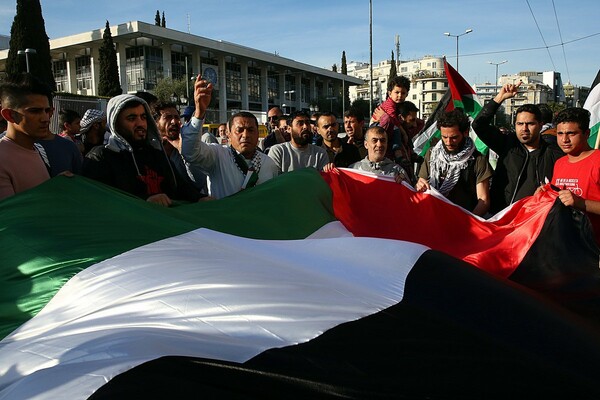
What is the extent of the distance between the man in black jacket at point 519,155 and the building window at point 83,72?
171ft

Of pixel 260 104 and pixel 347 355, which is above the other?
pixel 260 104

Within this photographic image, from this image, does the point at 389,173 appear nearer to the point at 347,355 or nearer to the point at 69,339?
the point at 347,355

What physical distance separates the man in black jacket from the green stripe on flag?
76.6 inches

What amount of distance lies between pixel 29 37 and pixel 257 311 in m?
37.2

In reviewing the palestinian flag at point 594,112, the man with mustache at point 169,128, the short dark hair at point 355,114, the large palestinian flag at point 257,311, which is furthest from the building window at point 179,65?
the large palestinian flag at point 257,311

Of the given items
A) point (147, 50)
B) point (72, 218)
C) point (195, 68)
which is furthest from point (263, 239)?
point (195, 68)

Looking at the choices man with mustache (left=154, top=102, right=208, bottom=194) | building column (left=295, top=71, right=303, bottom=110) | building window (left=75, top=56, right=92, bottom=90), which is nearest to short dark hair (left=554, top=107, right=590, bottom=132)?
man with mustache (left=154, top=102, right=208, bottom=194)

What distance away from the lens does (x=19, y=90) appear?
11.2 feet

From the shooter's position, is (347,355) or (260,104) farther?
(260,104)

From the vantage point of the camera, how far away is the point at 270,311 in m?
2.06

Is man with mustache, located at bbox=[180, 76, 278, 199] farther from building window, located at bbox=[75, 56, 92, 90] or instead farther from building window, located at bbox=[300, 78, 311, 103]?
building window, located at bbox=[300, 78, 311, 103]

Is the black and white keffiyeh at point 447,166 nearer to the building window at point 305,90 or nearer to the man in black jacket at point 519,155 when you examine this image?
the man in black jacket at point 519,155

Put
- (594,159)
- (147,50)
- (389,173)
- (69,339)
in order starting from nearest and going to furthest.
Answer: (69,339) → (594,159) → (389,173) → (147,50)

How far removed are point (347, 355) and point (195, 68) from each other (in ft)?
179
